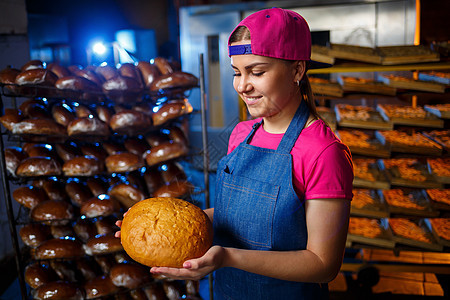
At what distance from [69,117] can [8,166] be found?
1.62 ft

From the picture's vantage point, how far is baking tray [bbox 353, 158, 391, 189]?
269 centimetres

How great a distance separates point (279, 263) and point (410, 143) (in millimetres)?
1968

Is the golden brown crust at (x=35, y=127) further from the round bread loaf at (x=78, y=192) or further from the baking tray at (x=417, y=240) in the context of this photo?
the baking tray at (x=417, y=240)

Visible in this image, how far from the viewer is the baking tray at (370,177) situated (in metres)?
2.69

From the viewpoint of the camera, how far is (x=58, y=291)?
2.26m

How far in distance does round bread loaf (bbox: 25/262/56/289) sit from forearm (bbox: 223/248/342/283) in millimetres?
1827

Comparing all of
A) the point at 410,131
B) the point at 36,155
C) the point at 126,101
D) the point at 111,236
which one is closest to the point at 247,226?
the point at 111,236

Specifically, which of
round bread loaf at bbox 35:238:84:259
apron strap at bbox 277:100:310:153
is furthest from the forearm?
round bread loaf at bbox 35:238:84:259

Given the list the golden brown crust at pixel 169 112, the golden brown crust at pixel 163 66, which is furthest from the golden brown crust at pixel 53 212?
the golden brown crust at pixel 163 66

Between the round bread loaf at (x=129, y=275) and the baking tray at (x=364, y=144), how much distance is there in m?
1.64

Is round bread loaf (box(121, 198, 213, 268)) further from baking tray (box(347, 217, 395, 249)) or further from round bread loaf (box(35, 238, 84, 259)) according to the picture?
baking tray (box(347, 217, 395, 249))

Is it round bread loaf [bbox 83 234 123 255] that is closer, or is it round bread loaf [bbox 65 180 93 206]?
round bread loaf [bbox 83 234 123 255]

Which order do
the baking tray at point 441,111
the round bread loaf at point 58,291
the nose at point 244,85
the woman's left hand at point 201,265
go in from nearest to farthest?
the woman's left hand at point 201,265 → the nose at point 244,85 → the round bread loaf at point 58,291 → the baking tray at point 441,111

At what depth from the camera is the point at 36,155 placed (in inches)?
95.3
